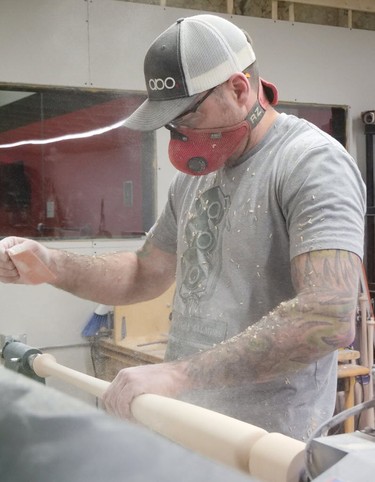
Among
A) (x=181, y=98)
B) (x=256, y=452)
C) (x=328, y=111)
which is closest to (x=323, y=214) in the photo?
(x=181, y=98)

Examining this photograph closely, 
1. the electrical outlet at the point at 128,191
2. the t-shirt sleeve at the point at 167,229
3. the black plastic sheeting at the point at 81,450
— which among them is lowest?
the black plastic sheeting at the point at 81,450

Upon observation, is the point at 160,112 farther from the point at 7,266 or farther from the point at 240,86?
the point at 7,266

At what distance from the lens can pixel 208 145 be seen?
97 centimetres

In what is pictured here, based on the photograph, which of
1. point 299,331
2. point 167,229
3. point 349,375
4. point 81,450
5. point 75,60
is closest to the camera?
point 81,450

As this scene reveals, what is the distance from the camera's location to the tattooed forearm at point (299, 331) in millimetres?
802

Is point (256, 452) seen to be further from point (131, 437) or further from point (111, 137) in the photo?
point (111, 137)

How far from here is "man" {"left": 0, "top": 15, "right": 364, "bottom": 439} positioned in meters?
0.82

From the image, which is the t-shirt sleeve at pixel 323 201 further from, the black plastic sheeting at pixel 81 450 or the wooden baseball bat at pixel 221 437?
the black plastic sheeting at pixel 81 450

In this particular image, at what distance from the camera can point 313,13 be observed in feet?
9.49

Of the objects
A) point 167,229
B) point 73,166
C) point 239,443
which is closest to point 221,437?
point 239,443

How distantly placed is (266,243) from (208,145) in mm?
166

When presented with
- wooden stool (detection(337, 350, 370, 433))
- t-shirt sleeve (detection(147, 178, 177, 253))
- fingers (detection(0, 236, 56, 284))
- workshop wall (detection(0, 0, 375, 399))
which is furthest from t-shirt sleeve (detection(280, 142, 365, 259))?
workshop wall (detection(0, 0, 375, 399))

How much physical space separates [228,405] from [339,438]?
580mm

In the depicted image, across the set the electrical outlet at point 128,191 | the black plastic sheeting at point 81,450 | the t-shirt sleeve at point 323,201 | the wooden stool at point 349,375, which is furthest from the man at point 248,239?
the electrical outlet at point 128,191
